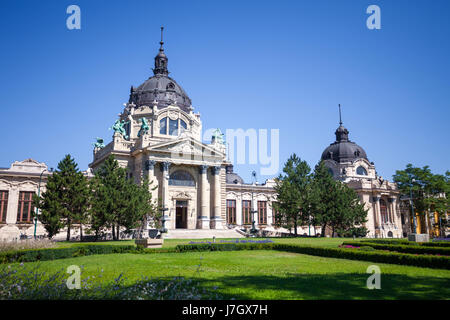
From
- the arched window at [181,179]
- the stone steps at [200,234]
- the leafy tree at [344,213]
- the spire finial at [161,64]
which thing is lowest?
the stone steps at [200,234]

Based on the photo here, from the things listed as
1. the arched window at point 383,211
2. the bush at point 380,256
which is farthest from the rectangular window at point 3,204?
the arched window at point 383,211

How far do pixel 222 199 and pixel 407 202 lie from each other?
41.8 metres

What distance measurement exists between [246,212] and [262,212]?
3.18 m

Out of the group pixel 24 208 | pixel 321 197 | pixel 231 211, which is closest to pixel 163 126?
pixel 231 211

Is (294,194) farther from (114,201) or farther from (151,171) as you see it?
(114,201)

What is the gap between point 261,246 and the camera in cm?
2638

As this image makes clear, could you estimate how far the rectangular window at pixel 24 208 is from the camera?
151ft

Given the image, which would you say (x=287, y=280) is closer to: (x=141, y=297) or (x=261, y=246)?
(x=141, y=297)

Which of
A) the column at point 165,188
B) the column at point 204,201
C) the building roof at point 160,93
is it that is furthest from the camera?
the building roof at point 160,93

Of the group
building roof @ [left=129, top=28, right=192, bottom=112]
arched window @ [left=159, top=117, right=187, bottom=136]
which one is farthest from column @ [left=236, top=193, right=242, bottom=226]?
building roof @ [left=129, top=28, right=192, bottom=112]

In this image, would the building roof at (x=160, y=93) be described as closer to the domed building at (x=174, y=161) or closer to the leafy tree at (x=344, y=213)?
the domed building at (x=174, y=161)

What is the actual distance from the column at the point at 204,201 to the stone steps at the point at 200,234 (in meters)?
2.98

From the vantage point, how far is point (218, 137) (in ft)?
184
